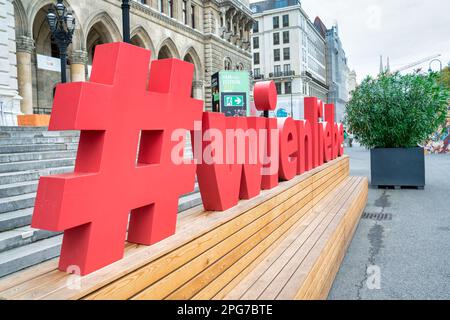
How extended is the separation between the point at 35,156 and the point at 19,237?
135 inches

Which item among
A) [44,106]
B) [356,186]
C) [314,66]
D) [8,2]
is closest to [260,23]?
[314,66]

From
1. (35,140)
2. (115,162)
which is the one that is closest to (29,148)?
(35,140)

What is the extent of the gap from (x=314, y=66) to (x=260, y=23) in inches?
609

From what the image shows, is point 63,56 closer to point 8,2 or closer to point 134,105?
point 8,2

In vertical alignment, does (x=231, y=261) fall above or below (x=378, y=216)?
above

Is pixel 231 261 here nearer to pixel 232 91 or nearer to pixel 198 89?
pixel 232 91

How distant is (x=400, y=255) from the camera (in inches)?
184

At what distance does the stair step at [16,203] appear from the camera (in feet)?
12.5

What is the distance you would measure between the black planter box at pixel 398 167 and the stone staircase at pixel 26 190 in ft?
21.6

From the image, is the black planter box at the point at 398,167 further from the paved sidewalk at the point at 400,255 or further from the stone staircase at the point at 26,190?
the stone staircase at the point at 26,190

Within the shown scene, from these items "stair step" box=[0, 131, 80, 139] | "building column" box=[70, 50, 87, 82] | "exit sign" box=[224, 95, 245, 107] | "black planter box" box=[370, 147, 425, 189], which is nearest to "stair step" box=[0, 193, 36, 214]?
"stair step" box=[0, 131, 80, 139]

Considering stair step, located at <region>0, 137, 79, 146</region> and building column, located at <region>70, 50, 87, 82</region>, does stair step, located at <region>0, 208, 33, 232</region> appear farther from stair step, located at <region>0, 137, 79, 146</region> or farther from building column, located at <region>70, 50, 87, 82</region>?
Answer: building column, located at <region>70, 50, 87, 82</region>
